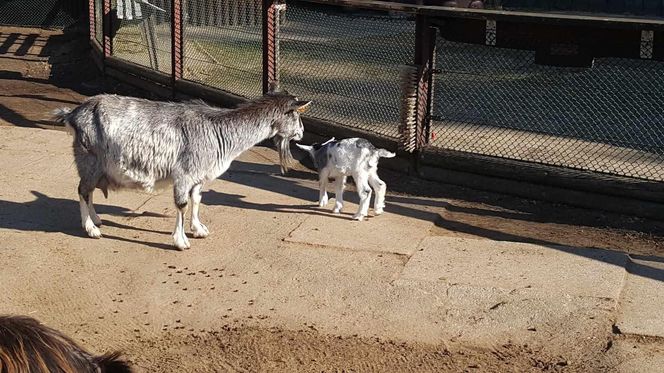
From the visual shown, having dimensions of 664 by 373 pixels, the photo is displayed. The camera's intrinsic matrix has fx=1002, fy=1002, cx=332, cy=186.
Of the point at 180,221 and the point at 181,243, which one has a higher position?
the point at 180,221

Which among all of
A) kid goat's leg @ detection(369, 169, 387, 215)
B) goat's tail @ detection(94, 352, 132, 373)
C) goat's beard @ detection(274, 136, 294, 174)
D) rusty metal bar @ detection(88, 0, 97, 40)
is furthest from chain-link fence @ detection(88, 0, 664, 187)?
goat's tail @ detection(94, 352, 132, 373)

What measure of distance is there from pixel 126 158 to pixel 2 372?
5.58 metres

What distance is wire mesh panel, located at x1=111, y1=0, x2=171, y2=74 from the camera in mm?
13961

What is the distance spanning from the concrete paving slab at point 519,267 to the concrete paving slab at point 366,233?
0.64 feet

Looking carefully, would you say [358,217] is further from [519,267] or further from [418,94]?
[418,94]

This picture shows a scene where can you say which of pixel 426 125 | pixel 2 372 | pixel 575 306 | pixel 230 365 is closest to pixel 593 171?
pixel 426 125

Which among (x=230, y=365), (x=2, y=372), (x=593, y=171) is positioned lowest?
(x=230, y=365)

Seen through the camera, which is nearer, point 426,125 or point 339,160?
point 339,160

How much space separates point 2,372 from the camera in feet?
7.59

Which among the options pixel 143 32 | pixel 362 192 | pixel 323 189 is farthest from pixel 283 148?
pixel 143 32

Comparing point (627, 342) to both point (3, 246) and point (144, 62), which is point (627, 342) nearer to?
→ point (3, 246)

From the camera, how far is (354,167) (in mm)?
8406

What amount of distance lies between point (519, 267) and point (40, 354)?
208 inches

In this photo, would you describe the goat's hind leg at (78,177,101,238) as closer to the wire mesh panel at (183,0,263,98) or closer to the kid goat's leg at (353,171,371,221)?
the kid goat's leg at (353,171,371,221)
